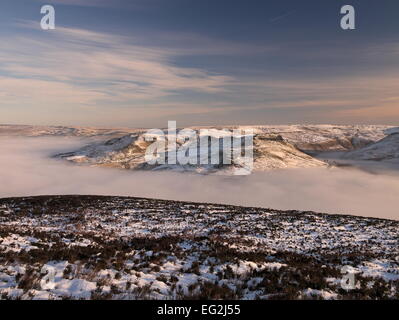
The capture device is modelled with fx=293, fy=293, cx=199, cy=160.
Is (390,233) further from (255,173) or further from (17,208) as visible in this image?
(255,173)
